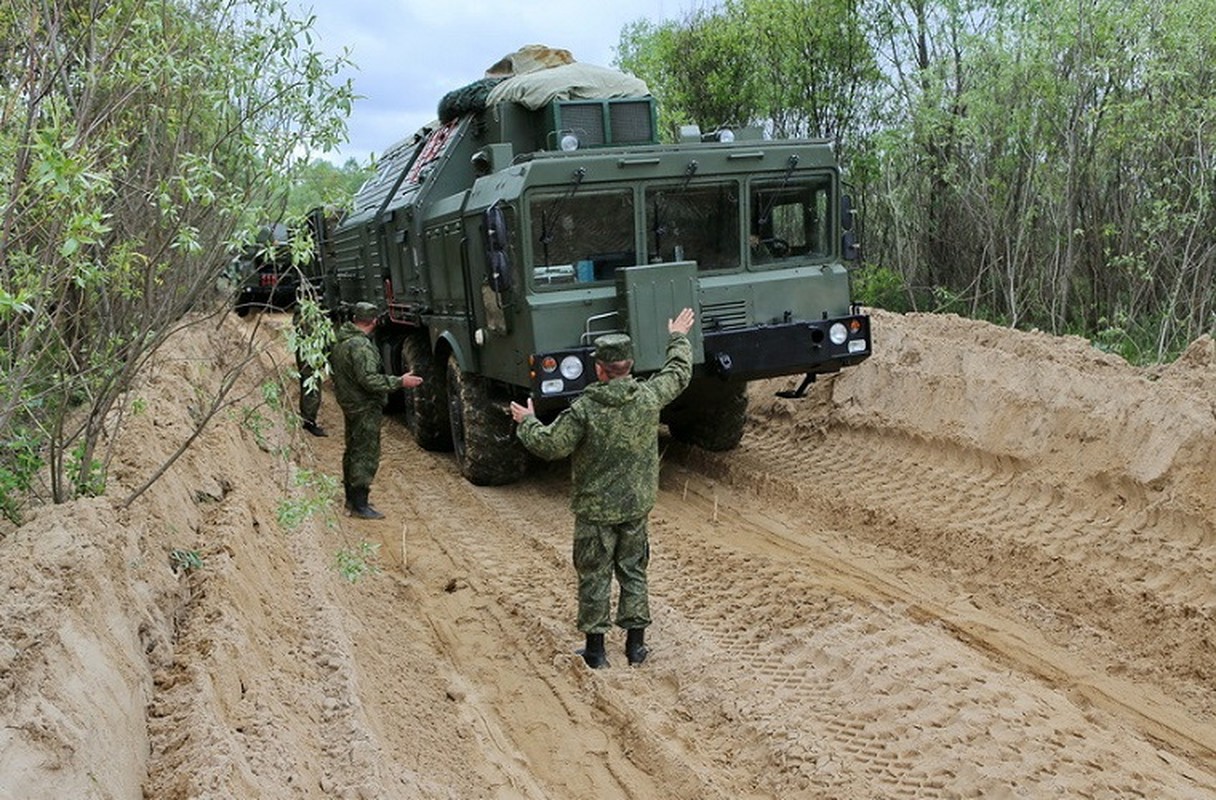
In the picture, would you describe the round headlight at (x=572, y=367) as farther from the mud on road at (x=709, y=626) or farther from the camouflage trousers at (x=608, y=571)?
the camouflage trousers at (x=608, y=571)

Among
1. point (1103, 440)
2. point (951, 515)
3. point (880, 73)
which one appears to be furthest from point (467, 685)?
point (880, 73)

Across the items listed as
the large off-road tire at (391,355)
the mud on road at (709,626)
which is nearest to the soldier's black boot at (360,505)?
the mud on road at (709,626)

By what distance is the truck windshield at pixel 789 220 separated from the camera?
7938 millimetres

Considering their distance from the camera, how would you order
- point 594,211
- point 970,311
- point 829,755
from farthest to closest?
point 970,311 < point 594,211 < point 829,755

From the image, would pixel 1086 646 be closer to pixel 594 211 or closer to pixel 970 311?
pixel 594 211

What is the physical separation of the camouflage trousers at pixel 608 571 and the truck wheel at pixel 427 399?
16.8 feet

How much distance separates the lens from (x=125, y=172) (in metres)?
4.84

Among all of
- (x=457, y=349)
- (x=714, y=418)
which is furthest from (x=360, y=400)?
(x=714, y=418)

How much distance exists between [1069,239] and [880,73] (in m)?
4.94

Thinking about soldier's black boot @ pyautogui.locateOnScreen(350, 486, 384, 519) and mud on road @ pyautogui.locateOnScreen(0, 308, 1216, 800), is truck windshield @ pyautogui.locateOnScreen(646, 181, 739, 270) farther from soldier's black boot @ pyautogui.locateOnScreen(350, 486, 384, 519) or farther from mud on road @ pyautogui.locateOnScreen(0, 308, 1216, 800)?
soldier's black boot @ pyautogui.locateOnScreen(350, 486, 384, 519)

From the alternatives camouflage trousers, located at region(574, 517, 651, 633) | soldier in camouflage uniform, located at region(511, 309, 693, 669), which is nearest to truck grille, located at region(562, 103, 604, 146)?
soldier in camouflage uniform, located at region(511, 309, 693, 669)

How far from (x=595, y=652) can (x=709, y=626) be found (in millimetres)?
676

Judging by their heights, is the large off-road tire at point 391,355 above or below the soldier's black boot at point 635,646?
above

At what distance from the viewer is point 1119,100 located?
400 inches
